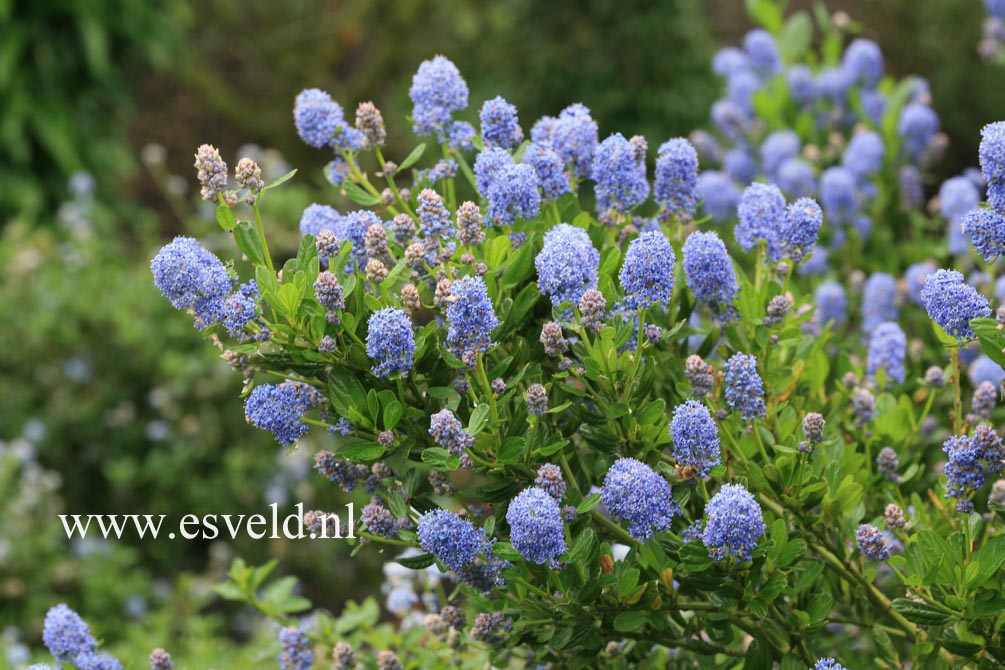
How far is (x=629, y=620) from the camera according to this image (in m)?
1.76

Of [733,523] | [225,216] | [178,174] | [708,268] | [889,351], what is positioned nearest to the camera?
[733,523]

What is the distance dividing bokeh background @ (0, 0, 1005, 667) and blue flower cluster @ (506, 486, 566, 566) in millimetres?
940

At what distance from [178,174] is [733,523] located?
31.4ft

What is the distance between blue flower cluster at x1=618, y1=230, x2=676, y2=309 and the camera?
5.57 feet

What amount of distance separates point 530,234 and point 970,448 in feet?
2.52

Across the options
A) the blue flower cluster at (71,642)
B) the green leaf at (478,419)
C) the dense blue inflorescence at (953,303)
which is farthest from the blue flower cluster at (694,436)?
the blue flower cluster at (71,642)

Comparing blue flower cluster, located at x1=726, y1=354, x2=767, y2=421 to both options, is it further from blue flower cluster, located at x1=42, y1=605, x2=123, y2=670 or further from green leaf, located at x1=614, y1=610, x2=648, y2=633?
blue flower cluster, located at x1=42, y1=605, x2=123, y2=670

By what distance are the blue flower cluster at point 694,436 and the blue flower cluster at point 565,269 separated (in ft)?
0.77

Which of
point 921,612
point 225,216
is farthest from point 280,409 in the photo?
point 921,612

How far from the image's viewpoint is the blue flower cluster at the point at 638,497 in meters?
1.65

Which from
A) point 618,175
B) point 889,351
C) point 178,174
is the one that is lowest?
point 889,351

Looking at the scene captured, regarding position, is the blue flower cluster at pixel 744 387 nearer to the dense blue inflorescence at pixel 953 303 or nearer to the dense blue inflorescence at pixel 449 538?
the dense blue inflorescence at pixel 953 303

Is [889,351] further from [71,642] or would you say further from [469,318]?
[71,642]

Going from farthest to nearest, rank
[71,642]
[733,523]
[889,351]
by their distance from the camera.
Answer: [889,351] → [71,642] → [733,523]
